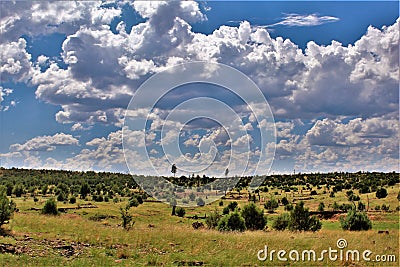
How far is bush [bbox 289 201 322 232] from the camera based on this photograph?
32781mm

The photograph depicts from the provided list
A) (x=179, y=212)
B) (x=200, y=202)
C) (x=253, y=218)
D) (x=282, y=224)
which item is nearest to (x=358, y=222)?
(x=282, y=224)

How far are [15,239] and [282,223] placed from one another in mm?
21165

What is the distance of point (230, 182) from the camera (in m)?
74.2

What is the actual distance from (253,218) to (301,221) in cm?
387

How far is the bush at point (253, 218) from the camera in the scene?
112 ft

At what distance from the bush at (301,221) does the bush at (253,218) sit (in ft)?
7.56

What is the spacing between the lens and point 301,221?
33.0m

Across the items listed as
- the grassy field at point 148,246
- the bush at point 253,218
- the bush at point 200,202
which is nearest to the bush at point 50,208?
the grassy field at point 148,246

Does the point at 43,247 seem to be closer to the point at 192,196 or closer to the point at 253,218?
the point at 253,218

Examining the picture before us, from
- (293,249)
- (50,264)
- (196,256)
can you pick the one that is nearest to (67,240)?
(50,264)

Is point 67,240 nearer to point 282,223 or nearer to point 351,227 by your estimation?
point 282,223

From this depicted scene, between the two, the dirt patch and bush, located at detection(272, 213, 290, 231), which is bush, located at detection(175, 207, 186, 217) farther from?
the dirt patch

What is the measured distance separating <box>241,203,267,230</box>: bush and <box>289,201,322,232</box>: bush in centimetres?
231

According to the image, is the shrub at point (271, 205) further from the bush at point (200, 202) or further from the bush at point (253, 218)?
the bush at point (253, 218)
